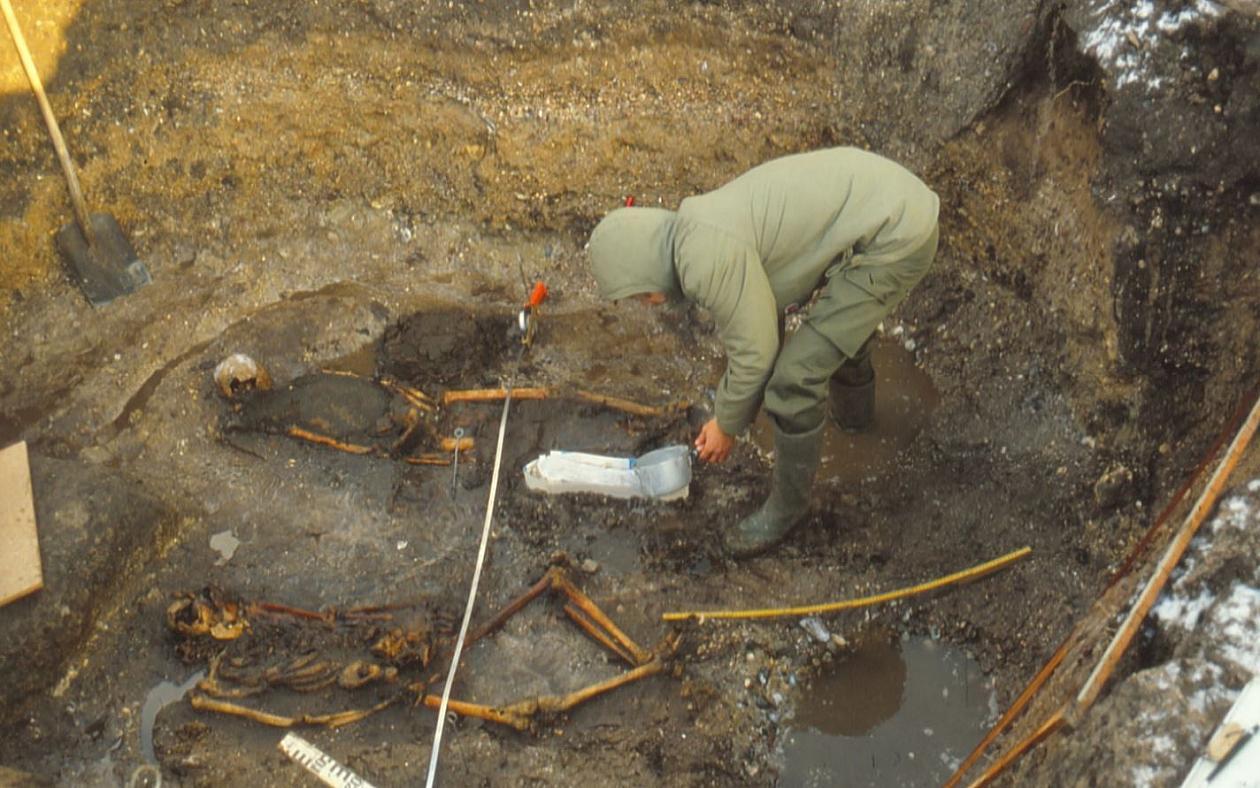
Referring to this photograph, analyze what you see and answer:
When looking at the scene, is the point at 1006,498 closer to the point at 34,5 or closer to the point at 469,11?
the point at 469,11

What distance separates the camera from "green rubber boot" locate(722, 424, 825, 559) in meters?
4.12

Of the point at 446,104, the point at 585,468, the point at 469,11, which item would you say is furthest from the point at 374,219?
the point at 585,468

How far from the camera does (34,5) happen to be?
547 cm

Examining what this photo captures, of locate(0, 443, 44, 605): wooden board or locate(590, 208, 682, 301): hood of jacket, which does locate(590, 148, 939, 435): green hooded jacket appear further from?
locate(0, 443, 44, 605): wooden board

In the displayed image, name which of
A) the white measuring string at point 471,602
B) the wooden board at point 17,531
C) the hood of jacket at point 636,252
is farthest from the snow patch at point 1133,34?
the wooden board at point 17,531

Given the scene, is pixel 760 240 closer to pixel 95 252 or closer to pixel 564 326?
pixel 564 326

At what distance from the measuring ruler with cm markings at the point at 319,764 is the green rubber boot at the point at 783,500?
71.6 inches

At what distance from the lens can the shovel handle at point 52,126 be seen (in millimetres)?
5297

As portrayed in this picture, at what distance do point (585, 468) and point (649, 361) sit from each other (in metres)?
0.92

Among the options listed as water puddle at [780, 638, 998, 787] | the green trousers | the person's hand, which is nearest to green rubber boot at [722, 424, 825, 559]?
the green trousers

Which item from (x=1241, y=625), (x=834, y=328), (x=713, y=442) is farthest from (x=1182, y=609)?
(x=713, y=442)

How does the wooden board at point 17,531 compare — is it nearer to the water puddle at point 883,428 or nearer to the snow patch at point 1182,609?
the water puddle at point 883,428

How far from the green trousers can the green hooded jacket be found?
64 mm

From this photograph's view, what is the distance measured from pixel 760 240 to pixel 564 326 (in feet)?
6.85
